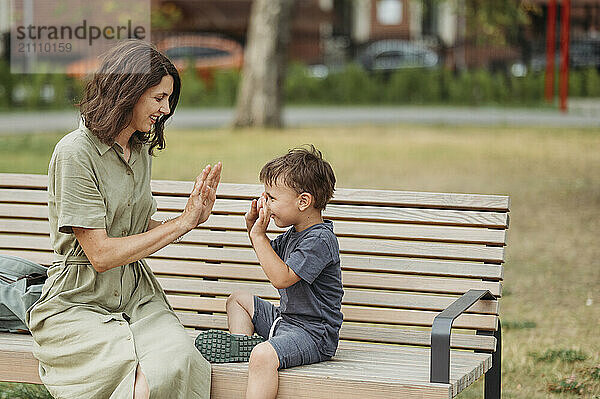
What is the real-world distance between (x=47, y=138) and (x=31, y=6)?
5430 millimetres

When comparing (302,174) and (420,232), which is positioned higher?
(302,174)

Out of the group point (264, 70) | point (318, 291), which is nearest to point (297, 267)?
point (318, 291)

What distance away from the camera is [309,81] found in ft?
82.7

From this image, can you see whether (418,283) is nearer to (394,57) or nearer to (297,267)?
(297,267)

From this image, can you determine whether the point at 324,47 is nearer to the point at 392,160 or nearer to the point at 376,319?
the point at 392,160

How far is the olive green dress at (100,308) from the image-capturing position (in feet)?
11.9

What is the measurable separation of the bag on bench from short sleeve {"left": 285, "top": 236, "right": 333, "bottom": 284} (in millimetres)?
1030

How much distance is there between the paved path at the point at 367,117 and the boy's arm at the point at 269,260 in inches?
565

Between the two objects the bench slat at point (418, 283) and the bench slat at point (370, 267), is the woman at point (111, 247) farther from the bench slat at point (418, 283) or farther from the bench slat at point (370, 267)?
the bench slat at point (418, 283)

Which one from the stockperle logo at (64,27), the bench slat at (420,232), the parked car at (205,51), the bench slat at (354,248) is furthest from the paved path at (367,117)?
the bench slat at (420,232)

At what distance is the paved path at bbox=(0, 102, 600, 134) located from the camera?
754 inches

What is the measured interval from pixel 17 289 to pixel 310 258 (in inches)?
46.2

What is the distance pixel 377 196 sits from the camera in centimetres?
452

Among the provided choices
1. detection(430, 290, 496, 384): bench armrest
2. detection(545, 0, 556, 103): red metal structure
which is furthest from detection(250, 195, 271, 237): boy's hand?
detection(545, 0, 556, 103): red metal structure
